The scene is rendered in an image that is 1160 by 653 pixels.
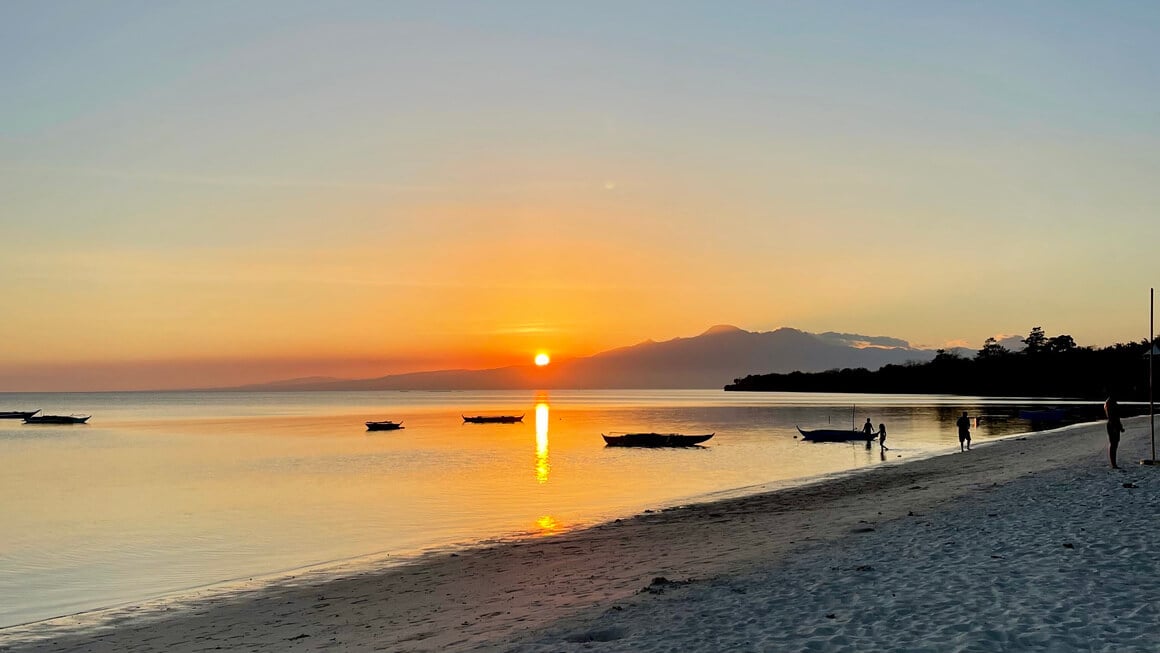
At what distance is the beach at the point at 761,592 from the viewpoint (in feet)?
32.0

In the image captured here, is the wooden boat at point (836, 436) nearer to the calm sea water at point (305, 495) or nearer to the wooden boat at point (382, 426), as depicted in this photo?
the calm sea water at point (305, 495)

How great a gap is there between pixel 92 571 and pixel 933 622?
2199cm

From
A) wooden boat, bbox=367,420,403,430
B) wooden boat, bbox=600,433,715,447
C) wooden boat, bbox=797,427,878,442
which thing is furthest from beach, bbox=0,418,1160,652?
wooden boat, bbox=367,420,403,430

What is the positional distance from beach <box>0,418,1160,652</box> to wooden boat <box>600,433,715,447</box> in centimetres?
4325

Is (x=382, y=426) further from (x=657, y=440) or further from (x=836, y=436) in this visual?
(x=836, y=436)

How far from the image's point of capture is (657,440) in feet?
222

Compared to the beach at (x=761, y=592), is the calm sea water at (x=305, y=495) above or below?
below

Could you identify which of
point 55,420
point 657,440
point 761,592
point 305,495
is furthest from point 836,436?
point 55,420

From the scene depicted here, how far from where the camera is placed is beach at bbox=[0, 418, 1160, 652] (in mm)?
9766

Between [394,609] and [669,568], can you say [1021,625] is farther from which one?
[394,609]

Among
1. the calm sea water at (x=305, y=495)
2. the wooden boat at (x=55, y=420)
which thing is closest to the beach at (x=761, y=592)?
the calm sea water at (x=305, y=495)

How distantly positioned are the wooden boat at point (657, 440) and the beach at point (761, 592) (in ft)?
142

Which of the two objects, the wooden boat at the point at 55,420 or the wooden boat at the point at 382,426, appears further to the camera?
the wooden boat at the point at 55,420

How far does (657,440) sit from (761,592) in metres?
55.6
